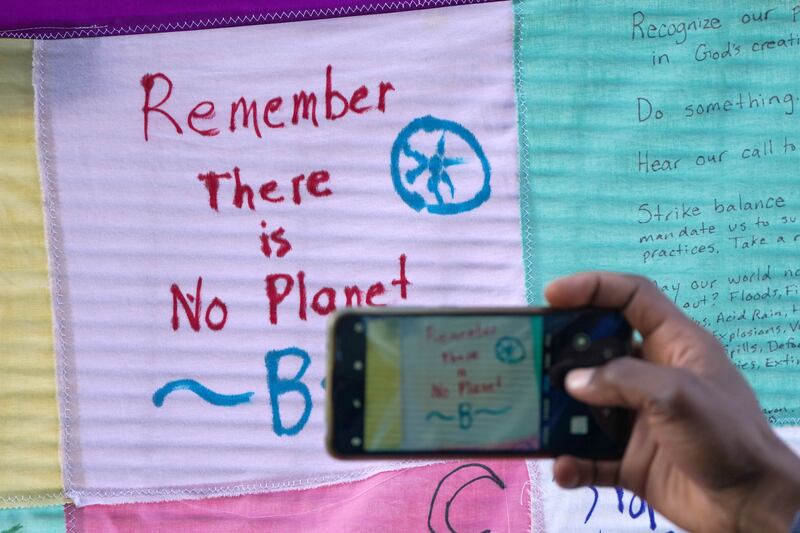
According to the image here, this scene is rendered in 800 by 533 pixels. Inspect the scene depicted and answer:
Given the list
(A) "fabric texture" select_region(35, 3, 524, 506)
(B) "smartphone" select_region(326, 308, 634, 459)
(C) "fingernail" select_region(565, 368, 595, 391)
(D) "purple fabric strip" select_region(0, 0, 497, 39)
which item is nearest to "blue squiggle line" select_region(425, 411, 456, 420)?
(B) "smartphone" select_region(326, 308, 634, 459)

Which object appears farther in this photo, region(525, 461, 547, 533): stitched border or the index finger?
region(525, 461, 547, 533): stitched border

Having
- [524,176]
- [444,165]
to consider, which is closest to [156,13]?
[444,165]

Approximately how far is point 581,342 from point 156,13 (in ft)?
2.47

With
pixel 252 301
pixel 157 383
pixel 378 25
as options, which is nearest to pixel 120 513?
pixel 157 383

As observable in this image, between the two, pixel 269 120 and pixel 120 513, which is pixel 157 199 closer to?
pixel 269 120

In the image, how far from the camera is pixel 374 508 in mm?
1084

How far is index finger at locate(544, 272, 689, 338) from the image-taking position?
672mm

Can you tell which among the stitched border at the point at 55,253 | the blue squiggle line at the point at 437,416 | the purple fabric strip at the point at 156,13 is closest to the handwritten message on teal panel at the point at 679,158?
the purple fabric strip at the point at 156,13

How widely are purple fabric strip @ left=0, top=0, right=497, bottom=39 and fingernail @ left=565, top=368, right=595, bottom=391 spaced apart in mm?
621

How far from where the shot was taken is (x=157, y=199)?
43.4 inches

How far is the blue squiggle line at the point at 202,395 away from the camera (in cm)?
109

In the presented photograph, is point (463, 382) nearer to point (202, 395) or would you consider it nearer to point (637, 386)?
point (637, 386)

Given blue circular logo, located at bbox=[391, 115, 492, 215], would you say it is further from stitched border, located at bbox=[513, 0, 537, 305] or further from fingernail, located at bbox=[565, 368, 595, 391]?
fingernail, located at bbox=[565, 368, 595, 391]

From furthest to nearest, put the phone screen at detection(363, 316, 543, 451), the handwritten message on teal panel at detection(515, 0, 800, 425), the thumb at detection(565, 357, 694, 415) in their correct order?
the handwritten message on teal panel at detection(515, 0, 800, 425), the phone screen at detection(363, 316, 543, 451), the thumb at detection(565, 357, 694, 415)
